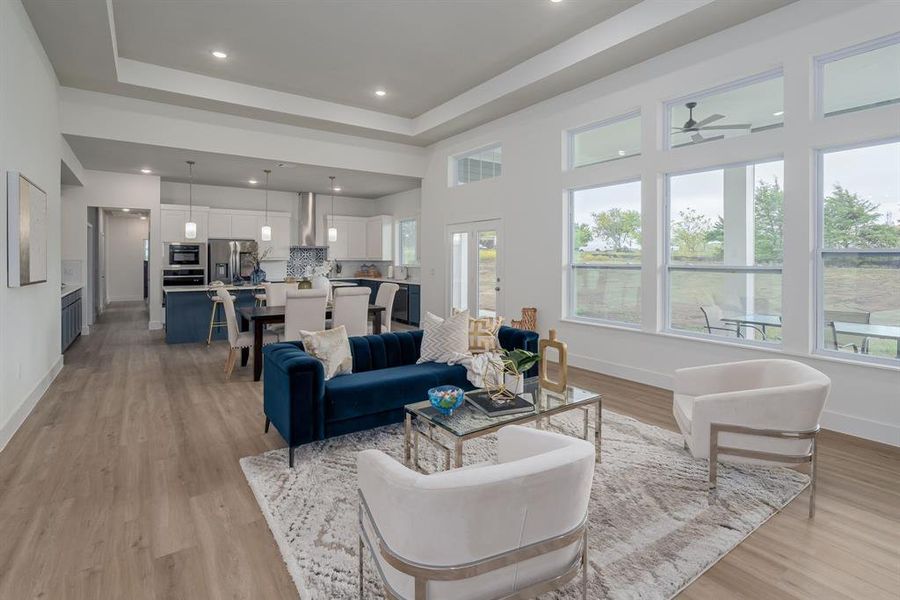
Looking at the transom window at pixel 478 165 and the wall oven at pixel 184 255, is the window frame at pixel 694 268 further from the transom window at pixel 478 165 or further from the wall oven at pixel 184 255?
the wall oven at pixel 184 255

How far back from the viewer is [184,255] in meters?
9.02

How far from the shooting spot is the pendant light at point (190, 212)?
7.91m

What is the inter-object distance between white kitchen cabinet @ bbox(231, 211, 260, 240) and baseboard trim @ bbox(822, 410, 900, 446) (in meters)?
9.58

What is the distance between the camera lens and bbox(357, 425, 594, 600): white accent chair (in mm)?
1294

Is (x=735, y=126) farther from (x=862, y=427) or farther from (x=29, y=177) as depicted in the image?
(x=29, y=177)

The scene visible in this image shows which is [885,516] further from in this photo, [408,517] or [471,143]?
[471,143]

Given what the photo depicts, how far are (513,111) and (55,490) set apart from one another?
599 centimetres

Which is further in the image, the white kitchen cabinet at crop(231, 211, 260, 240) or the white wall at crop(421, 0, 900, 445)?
the white kitchen cabinet at crop(231, 211, 260, 240)

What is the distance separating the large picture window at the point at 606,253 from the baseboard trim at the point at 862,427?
6.22 ft

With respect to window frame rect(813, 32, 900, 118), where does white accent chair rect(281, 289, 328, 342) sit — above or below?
below

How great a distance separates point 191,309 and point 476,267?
434 centimetres

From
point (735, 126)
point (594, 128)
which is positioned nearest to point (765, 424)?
point (735, 126)

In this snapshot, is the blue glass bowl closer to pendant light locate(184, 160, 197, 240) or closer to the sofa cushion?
the sofa cushion

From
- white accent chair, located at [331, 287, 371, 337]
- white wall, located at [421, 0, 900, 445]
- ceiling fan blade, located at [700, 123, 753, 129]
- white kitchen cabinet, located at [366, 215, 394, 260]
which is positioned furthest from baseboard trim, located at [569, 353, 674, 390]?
white kitchen cabinet, located at [366, 215, 394, 260]
